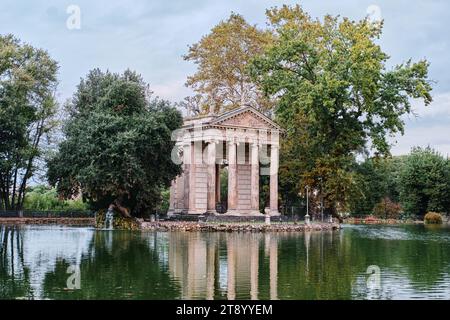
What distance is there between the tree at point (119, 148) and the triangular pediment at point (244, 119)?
20.8 ft

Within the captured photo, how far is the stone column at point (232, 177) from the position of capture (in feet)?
200

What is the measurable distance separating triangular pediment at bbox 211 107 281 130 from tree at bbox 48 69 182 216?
6.33m

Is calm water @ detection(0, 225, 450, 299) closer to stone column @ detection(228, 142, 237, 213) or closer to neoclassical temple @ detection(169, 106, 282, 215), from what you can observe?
stone column @ detection(228, 142, 237, 213)

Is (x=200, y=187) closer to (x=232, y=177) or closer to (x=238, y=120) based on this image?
(x=232, y=177)

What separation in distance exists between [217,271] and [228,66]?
5135 cm

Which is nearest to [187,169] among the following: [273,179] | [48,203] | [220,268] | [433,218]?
[273,179]

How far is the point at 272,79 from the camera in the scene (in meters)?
60.6

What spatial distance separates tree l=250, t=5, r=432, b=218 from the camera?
5619 cm

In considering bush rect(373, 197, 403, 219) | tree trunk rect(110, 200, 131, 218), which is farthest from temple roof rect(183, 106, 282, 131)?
bush rect(373, 197, 403, 219)

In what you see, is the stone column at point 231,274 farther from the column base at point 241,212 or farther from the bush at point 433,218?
the bush at point 433,218
